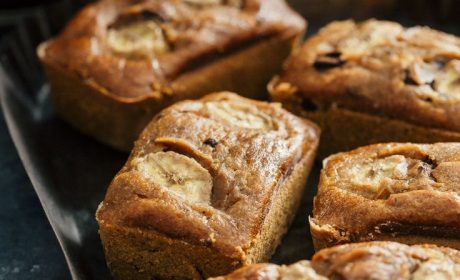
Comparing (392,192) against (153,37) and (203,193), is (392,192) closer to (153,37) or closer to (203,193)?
(203,193)

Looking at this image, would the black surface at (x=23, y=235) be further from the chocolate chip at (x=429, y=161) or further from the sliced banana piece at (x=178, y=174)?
the chocolate chip at (x=429, y=161)

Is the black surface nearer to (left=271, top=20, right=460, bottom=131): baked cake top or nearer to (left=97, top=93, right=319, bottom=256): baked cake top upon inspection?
(left=97, top=93, right=319, bottom=256): baked cake top

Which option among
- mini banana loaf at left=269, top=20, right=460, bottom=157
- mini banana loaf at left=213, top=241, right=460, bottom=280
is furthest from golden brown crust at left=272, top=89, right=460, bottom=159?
mini banana loaf at left=213, top=241, right=460, bottom=280

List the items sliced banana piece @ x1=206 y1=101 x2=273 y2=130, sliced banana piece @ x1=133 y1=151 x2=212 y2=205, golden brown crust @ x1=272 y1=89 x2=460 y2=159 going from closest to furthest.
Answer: sliced banana piece @ x1=133 y1=151 x2=212 y2=205 → sliced banana piece @ x1=206 y1=101 x2=273 y2=130 → golden brown crust @ x1=272 y1=89 x2=460 y2=159

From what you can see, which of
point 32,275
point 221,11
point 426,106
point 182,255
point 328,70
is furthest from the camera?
point 221,11

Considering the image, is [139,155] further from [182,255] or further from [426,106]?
[426,106]

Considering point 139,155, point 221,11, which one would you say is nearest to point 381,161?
point 139,155

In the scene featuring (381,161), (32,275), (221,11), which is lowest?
(32,275)

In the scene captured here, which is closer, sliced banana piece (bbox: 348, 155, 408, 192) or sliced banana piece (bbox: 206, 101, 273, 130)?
sliced banana piece (bbox: 348, 155, 408, 192)
